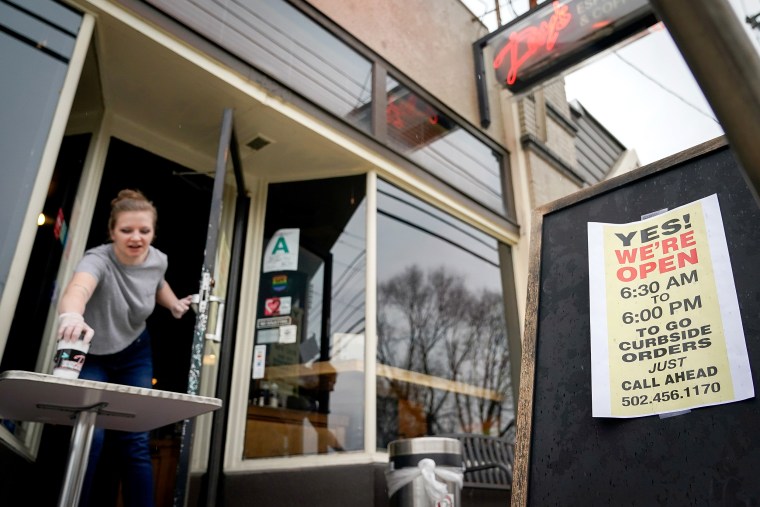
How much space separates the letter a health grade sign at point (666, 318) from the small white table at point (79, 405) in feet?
4.05

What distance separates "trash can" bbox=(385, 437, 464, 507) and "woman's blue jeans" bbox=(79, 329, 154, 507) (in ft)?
3.76

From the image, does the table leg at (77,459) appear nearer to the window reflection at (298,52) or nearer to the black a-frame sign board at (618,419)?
the black a-frame sign board at (618,419)

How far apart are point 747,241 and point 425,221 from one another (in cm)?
354

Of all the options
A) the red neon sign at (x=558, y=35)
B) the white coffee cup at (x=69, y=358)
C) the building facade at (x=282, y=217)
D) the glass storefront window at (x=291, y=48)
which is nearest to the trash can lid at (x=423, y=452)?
the building facade at (x=282, y=217)

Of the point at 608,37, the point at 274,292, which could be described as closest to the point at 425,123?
the point at 608,37

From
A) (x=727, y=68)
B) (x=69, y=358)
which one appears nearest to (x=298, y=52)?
(x=69, y=358)

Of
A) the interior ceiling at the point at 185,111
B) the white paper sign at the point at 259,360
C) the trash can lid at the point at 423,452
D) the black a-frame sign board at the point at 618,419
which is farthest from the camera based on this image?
the white paper sign at the point at 259,360

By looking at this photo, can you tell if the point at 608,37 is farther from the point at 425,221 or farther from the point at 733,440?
the point at 733,440

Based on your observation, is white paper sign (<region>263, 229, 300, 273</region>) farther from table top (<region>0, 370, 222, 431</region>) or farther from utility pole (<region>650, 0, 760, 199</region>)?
utility pole (<region>650, 0, 760, 199</region>)

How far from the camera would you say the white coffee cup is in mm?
1791

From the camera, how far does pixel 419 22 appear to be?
5.31 m

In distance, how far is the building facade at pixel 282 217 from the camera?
283cm

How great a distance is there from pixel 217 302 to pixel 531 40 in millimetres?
3879

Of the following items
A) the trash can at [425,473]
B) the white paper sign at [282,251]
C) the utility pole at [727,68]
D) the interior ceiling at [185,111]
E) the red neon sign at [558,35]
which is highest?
the red neon sign at [558,35]
